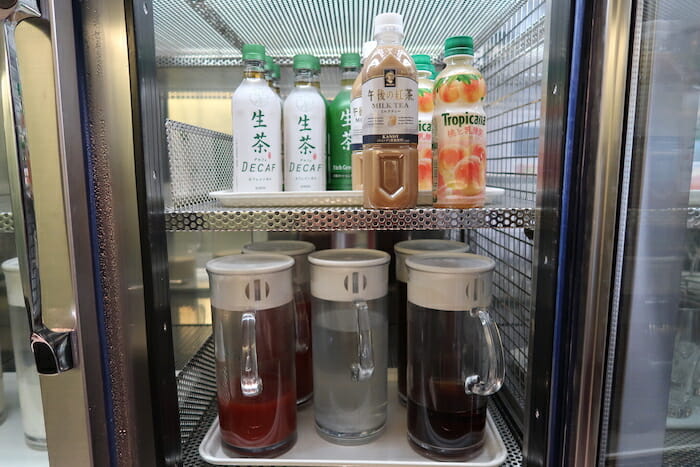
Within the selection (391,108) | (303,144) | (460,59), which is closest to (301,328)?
(303,144)

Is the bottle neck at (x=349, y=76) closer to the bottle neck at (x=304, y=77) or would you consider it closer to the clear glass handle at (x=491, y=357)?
the bottle neck at (x=304, y=77)

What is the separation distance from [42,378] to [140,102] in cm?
38

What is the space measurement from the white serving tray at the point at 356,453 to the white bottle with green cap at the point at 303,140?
1.58 feet

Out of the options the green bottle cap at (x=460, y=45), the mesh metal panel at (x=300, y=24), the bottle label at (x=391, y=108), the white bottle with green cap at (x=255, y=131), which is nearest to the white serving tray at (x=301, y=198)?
the white bottle with green cap at (x=255, y=131)

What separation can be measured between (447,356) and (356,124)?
454 millimetres

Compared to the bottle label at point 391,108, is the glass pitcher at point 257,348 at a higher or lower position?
lower

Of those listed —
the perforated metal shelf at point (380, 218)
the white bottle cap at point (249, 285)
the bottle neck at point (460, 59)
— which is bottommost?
the white bottle cap at point (249, 285)

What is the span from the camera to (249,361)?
0.70 metres

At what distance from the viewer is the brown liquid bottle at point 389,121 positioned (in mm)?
720

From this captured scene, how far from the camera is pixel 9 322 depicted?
679 millimetres

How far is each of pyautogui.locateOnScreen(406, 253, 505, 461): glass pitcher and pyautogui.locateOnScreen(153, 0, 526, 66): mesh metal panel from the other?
1.79 feet

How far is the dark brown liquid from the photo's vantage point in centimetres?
77

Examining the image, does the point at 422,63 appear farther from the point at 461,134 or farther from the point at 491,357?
the point at 491,357

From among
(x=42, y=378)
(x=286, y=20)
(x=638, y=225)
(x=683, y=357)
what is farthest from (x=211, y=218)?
(x=683, y=357)
